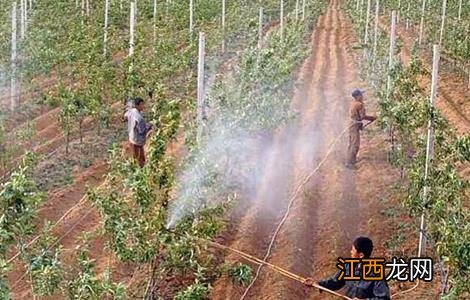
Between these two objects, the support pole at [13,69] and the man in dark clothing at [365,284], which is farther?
the support pole at [13,69]

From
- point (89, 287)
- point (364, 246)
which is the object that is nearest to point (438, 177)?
point (364, 246)

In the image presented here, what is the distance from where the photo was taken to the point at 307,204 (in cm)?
1197

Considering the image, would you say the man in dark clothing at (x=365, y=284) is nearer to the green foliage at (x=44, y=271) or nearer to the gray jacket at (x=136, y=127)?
the green foliage at (x=44, y=271)

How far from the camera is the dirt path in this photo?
973 centimetres

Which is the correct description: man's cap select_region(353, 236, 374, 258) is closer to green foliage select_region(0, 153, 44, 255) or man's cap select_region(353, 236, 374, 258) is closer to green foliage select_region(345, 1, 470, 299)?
green foliage select_region(345, 1, 470, 299)

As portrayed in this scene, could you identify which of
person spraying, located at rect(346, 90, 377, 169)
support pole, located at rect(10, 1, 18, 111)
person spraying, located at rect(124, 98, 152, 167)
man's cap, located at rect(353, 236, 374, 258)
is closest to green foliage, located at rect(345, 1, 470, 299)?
person spraying, located at rect(346, 90, 377, 169)

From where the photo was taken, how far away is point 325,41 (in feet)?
93.7

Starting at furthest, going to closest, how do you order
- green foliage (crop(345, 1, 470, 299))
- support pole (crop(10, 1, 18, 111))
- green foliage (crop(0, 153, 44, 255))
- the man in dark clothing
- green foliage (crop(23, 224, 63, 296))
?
support pole (crop(10, 1, 18, 111)), green foliage (crop(345, 1, 470, 299)), the man in dark clothing, green foliage (crop(23, 224, 63, 296)), green foliage (crop(0, 153, 44, 255))

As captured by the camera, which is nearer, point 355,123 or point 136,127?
point 136,127

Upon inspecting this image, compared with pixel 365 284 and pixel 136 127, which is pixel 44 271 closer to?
pixel 365 284

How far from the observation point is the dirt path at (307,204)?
9.73m

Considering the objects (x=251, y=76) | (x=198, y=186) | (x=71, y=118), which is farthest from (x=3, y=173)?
(x=198, y=186)

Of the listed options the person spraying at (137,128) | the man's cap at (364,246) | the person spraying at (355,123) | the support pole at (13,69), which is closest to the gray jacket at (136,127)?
the person spraying at (137,128)

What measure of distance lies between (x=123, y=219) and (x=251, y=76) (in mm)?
7064
